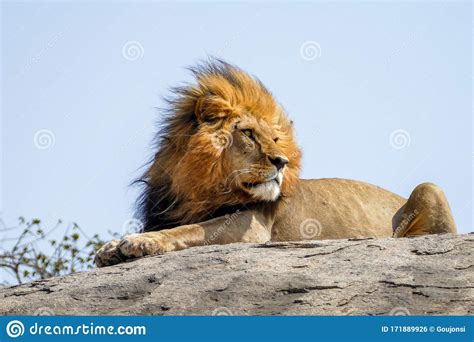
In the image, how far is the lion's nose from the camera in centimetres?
750

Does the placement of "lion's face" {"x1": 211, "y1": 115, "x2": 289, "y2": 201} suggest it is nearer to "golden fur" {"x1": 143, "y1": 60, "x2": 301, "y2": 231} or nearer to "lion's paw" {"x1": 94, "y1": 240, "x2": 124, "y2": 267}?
"golden fur" {"x1": 143, "y1": 60, "x2": 301, "y2": 231}

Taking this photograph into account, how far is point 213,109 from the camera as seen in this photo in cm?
789

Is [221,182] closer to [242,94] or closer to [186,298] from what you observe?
[242,94]

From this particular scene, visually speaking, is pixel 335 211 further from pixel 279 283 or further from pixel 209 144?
pixel 279 283

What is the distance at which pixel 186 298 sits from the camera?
20.1 feet

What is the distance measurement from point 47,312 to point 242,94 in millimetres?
2693

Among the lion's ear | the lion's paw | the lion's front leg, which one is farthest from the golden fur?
the lion's paw

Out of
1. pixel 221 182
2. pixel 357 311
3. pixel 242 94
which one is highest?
pixel 242 94

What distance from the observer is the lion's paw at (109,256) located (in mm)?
7238

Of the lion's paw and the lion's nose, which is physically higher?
the lion's nose

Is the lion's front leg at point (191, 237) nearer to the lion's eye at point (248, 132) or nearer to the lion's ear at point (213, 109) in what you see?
the lion's eye at point (248, 132)

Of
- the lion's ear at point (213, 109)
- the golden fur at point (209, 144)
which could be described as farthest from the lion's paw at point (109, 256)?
the lion's ear at point (213, 109)

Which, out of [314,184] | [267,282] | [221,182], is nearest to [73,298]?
[267,282]

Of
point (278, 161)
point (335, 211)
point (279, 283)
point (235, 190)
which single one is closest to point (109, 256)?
point (235, 190)
